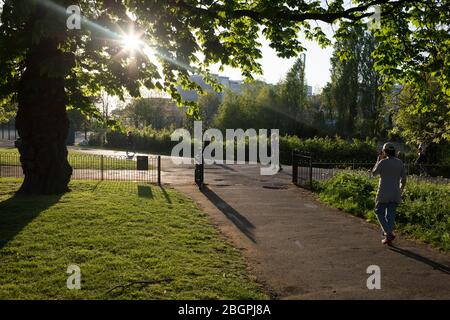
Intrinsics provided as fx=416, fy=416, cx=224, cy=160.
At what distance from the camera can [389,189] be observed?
8.05 meters

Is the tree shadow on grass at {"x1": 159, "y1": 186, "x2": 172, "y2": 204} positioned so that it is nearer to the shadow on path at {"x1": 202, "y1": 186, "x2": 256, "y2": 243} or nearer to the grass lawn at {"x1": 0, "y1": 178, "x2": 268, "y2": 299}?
the grass lawn at {"x1": 0, "y1": 178, "x2": 268, "y2": 299}

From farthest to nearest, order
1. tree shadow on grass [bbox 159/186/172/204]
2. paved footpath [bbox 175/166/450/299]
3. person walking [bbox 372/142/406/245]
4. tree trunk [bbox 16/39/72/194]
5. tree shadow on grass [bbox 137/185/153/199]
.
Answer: tree shadow on grass [bbox 137/185/153/199]
tree shadow on grass [bbox 159/186/172/204]
tree trunk [bbox 16/39/72/194]
person walking [bbox 372/142/406/245]
paved footpath [bbox 175/166/450/299]

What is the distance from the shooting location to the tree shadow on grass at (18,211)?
809 centimetres

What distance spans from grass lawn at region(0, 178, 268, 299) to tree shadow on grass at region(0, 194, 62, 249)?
0.07 ft

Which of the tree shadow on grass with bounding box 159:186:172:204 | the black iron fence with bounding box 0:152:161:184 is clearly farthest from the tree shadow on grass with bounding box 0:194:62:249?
the black iron fence with bounding box 0:152:161:184

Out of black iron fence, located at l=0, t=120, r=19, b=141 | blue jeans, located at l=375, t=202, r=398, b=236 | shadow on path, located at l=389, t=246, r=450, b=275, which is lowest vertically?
shadow on path, located at l=389, t=246, r=450, b=275

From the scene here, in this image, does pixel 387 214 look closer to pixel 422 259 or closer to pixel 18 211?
pixel 422 259

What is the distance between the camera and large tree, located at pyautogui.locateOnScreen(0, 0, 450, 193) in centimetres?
930

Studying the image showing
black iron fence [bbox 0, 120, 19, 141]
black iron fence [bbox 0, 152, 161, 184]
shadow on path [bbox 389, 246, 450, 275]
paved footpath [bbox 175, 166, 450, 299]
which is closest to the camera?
paved footpath [bbox 175, 166, 450, 299]

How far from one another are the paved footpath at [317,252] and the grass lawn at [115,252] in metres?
0.47

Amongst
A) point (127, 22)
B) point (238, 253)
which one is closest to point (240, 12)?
point (127, 22)

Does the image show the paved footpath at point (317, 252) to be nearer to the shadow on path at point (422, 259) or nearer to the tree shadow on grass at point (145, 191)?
the shadow on path at point (422, 259)

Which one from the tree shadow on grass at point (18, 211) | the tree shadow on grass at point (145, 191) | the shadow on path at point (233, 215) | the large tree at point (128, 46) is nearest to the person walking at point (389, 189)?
the shadow on path at point (233, 215)
